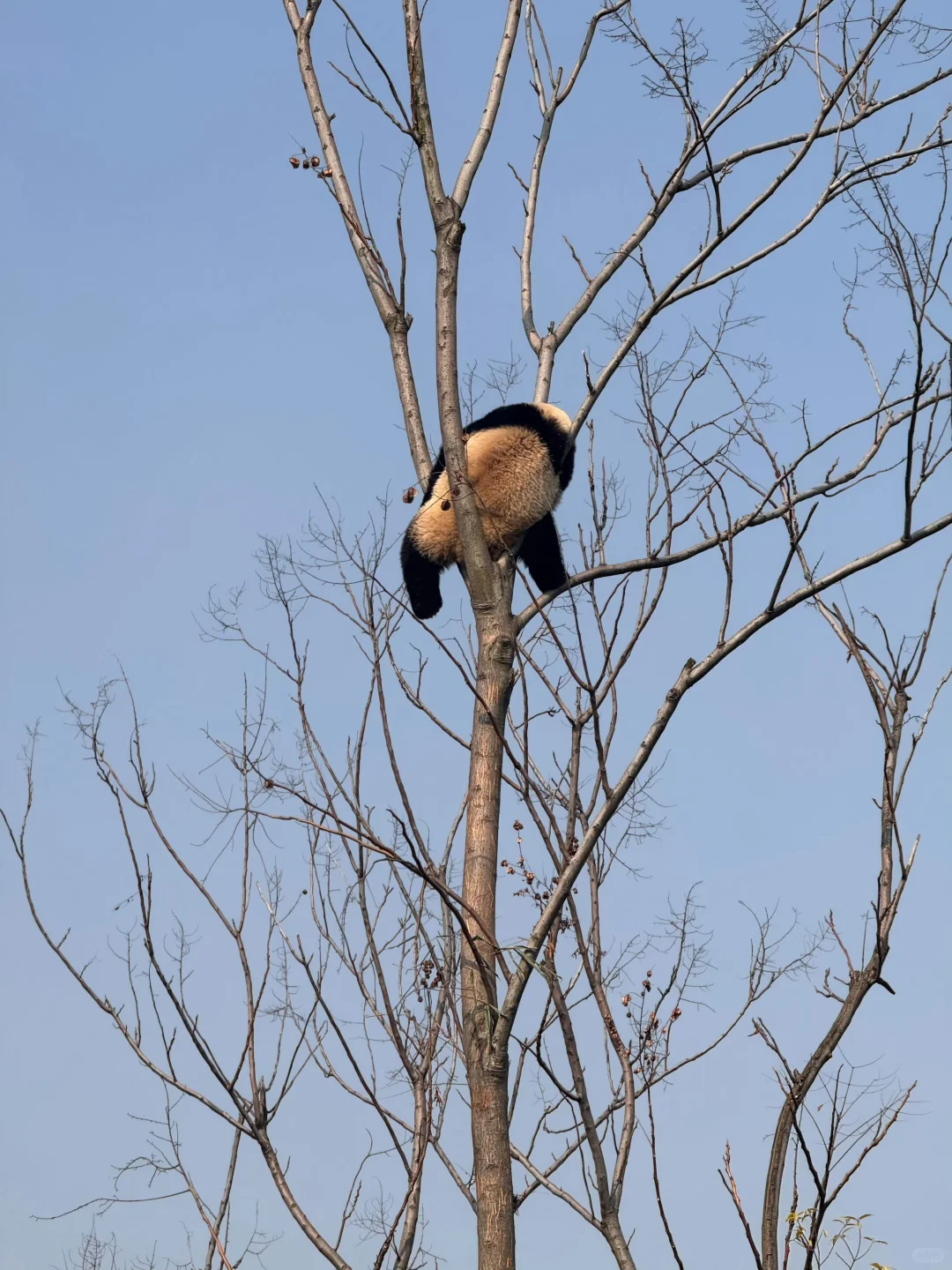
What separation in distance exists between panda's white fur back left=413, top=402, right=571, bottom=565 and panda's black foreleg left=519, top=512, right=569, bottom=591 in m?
0.22

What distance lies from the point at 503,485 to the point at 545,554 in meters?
0.55

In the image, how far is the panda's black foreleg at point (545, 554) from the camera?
634cm

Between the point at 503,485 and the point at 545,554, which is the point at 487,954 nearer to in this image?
the point at 503,485

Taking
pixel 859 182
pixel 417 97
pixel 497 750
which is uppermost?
pixel 859 182

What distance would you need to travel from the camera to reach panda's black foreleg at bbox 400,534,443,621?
243 inches

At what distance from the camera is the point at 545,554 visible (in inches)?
251

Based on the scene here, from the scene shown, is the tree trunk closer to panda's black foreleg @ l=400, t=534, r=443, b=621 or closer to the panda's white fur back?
the panda's white fur back

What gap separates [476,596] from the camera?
3.73 meters

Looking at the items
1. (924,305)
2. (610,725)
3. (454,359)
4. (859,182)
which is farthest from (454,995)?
(859,182)

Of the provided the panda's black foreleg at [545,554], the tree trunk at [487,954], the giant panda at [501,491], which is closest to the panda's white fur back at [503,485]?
the giant panda at [501,491]

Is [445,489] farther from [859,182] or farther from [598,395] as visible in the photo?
[859,182]

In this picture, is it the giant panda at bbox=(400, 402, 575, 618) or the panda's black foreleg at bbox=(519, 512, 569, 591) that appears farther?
the panda's black foreleg at bbox=(519, 512, 569, 591)

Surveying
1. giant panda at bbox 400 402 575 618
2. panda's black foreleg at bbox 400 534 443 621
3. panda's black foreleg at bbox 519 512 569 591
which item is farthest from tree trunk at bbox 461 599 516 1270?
panda's black foreleg at bbox 519 512 569 591

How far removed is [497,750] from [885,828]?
1.05m
